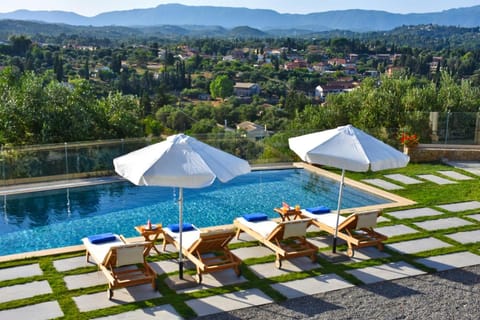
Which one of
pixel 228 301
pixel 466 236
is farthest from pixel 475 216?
pixel 228 301

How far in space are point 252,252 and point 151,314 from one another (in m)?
2.35

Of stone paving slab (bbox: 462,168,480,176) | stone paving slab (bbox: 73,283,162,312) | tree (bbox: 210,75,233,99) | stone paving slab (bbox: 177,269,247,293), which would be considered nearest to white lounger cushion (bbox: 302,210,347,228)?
stone paving slab (bbox: 177,269,247,293)

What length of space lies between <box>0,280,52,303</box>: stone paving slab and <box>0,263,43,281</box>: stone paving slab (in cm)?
30

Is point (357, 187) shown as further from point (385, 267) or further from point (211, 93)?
point (211, 93)

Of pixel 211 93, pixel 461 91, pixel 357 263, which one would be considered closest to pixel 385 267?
pixel 357 263

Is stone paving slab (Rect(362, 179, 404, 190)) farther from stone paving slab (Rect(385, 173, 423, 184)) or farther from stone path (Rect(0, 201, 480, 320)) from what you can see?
stone path (Rect(0, 201, 480, 320))

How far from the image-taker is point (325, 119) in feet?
60.7

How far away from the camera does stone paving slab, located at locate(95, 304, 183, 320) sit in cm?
569

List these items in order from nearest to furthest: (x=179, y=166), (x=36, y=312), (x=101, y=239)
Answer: (x=36, y=312)
(x=179, y=166)
(x=101, y=239)

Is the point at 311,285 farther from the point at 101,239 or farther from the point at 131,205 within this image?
the point at 131,205

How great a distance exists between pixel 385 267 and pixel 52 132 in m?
11.2

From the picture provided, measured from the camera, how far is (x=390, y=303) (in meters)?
6.23

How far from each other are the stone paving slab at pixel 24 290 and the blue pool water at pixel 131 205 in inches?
89.4

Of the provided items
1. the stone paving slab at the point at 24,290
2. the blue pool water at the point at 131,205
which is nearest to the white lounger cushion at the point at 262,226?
the blue pool water at the point at 131,205
